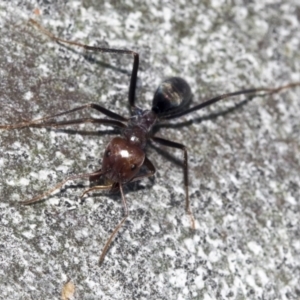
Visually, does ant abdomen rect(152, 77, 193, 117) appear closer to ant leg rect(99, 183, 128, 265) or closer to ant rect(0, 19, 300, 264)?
ant rect(0, 19, 300, 264)

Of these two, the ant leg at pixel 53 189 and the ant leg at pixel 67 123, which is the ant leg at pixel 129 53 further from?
the ant leg at pixel 53 189

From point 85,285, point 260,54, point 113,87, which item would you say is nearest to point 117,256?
point 85,285

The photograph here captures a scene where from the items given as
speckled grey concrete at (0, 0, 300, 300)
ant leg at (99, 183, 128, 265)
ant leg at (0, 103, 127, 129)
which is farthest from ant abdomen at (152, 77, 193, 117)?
ant leg at (99, 183, 128, 265)

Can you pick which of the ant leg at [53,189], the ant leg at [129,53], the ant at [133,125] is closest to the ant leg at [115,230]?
the ant at [133,125]

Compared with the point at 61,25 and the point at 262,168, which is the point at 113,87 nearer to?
the point at 61,25

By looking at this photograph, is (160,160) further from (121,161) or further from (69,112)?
(69,112)

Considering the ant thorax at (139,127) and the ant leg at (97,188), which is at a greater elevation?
the ant thorax at (139,127)

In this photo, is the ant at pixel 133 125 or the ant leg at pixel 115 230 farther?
the ant at pixel 133 125
